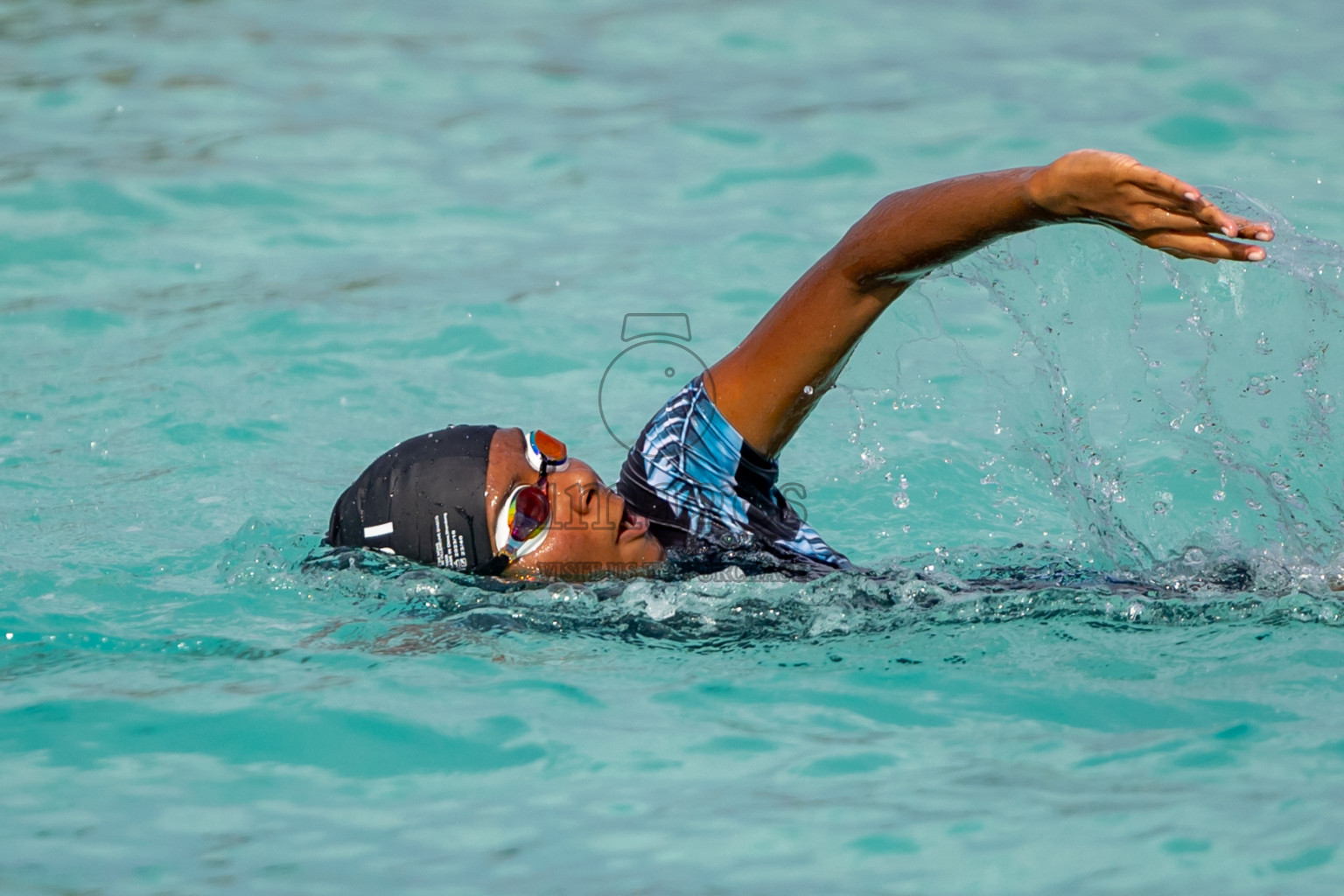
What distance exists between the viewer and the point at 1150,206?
265 centimetres

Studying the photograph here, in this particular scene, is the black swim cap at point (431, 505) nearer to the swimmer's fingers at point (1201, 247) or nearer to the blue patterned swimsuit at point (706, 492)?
the blue patterned swimsuit at point (706, 492)

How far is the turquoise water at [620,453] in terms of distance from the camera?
9.84 ft

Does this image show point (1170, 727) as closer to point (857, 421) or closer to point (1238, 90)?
point (857, 421)

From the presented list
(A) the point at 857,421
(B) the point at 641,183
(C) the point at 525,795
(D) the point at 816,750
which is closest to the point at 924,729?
(D) the point at 816,750

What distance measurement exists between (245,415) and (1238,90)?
6045mm

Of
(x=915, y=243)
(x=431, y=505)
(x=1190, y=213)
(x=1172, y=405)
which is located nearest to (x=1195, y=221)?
(x=1190, y=213)

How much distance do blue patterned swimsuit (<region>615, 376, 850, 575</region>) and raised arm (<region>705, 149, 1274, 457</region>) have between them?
0.22ft

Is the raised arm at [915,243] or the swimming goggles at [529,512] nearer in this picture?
the raised arm at [915,243]

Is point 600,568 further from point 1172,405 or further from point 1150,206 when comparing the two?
point 1172,405

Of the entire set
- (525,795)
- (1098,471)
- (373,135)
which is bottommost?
(525,795)

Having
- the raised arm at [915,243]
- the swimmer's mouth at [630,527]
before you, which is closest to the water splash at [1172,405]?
the raised arm at [915,243]

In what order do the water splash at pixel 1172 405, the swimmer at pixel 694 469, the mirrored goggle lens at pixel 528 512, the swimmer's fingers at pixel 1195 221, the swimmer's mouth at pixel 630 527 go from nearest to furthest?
the swimmer's fingers at pixel 1195 221
the swimmer at pixel 694 469
the mirrored goggle lens at pixel 528 512
the swimmer's mouth at pixel 630 527
the water splash at pixel 1172 405

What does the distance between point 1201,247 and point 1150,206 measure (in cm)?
13

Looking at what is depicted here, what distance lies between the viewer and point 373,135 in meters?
8.45
